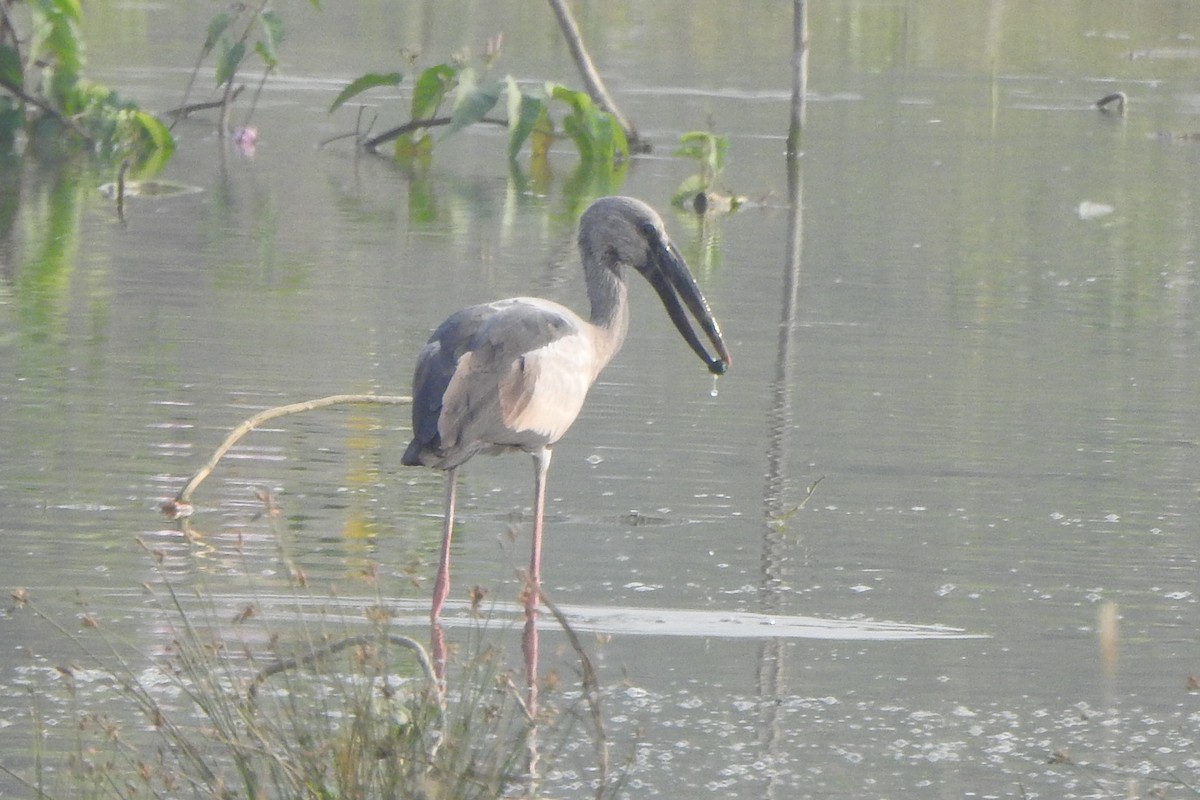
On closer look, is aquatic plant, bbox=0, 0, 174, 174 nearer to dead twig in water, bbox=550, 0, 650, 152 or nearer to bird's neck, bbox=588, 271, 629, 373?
dead twig in water, bbox=550, 0, 650, 152

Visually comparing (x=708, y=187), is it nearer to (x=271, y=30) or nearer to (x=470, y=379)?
(x=271, y=30)

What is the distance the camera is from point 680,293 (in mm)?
8727

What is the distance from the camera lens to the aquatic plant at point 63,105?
22250mm

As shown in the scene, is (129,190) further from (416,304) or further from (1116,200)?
(1116,200)

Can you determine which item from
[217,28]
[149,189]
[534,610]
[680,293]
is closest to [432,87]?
[217,28]

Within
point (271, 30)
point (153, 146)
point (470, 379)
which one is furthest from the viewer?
Answer: point (271, 30)

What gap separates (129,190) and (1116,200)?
8454mm

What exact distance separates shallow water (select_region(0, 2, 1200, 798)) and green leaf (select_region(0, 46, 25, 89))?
1.74 m

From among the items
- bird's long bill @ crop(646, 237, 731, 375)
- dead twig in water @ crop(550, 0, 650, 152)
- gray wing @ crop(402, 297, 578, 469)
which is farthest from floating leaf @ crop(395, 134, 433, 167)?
gray wing @ crop(402, 297, 578, 469)

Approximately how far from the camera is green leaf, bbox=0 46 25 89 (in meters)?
23.6

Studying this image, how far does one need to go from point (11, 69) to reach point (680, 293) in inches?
649

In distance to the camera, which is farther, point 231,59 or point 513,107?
point 231,59

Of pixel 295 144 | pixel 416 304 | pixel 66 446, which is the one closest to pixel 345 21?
pixel 295 144

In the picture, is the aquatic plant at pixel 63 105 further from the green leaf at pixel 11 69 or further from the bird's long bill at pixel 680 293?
the bird's long bill at pixel 680 293
